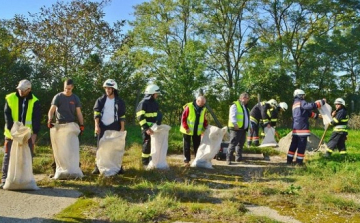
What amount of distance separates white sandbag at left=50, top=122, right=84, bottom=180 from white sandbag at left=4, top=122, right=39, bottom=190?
2.30 ft

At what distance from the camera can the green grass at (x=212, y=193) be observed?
4656 millimetres

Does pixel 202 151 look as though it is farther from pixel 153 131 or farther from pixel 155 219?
pixel 155 219

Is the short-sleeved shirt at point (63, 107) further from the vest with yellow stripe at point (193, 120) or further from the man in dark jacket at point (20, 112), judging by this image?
the vest with yellow stripe at point (193, 120)

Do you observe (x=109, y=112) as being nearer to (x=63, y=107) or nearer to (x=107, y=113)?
(x=107, y=113)

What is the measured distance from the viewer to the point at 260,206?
523cm

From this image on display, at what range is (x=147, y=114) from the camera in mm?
7398

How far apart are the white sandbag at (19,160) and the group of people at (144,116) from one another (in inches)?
12.6

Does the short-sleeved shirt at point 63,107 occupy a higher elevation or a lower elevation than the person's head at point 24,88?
lower

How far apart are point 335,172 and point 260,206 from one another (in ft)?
9.24

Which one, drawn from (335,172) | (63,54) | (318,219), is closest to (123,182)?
(318,219)

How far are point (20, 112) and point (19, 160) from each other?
2.58 ft

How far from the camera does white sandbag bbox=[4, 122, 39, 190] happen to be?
17.5ft

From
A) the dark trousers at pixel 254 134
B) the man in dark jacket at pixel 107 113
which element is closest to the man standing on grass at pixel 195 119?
the man in dark jacket at pixel 107 113

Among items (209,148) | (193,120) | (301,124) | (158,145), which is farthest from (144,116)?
(301,124)
